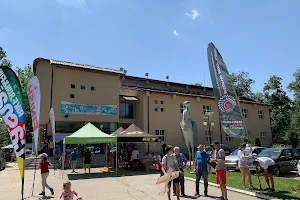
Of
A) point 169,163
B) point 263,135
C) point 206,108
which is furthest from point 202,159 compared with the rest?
point 263,135

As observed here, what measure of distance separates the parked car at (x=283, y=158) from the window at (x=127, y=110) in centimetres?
1569

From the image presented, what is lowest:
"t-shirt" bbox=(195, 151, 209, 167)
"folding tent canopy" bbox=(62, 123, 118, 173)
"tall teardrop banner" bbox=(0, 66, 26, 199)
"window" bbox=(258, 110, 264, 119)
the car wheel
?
the car wheel

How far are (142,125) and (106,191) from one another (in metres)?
16.5

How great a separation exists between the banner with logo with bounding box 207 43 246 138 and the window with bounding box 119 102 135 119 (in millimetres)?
17174

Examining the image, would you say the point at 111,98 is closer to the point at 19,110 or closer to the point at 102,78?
the point at 102,78

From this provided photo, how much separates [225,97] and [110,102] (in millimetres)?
16327

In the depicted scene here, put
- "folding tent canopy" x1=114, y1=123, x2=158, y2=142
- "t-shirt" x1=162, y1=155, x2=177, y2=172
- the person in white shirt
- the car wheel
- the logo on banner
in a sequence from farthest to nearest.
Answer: "folding tent canopy" x1=114, y1=123, x2=158, y2=142
the car wheel
the logo on banner
the person in white shirt
"t-shirt" x1=162, y1=155, x2=177, y2=172

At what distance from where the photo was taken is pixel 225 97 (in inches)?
405

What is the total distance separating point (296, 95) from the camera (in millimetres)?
41750

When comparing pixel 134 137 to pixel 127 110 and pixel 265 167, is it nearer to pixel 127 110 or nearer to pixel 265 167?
pixel 265 167

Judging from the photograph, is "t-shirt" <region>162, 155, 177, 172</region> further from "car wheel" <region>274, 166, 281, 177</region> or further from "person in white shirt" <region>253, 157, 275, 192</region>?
"car wheel" <region>274, 166, 281, 177</region>

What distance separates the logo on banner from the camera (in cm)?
1007

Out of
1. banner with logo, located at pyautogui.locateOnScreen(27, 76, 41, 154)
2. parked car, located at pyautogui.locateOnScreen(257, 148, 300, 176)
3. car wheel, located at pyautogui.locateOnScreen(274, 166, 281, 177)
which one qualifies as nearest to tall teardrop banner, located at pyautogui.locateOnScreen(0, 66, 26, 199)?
banner with logo, located at pyautogui.locateOnScreen(27, 76, 41, 154)

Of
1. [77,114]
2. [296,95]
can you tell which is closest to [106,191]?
[77,114]
